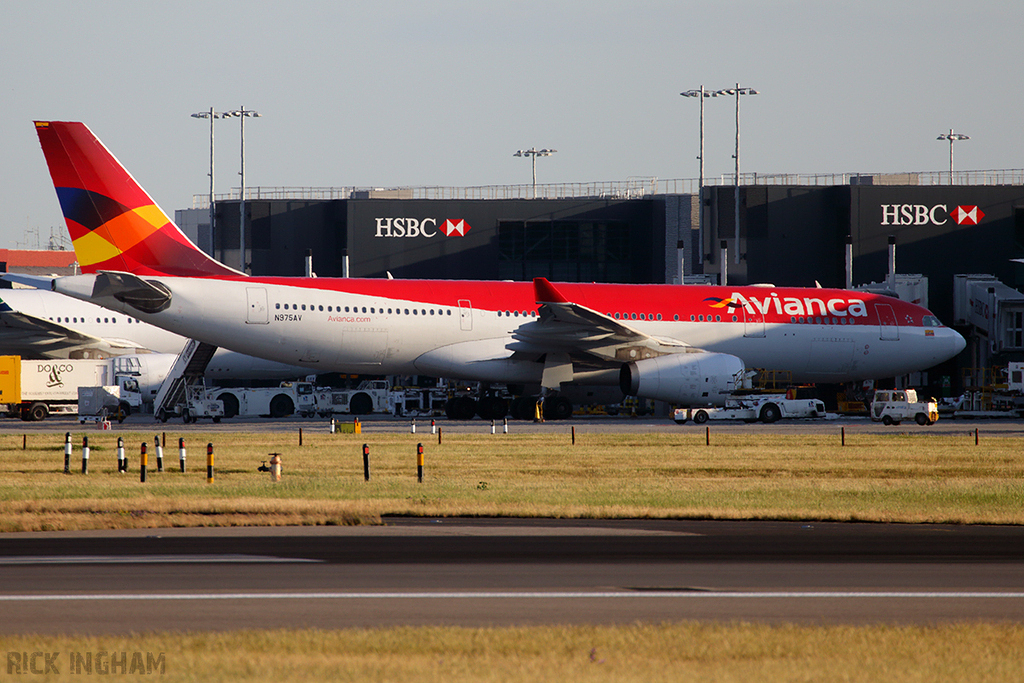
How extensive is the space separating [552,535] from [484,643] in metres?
7.17

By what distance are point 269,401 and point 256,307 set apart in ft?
33.3

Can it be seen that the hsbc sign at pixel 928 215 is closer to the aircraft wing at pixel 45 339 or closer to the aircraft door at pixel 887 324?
the aircraft door at pixel 887 324

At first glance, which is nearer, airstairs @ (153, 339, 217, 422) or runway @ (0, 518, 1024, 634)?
runway @ (0, 518, 1024, 634)

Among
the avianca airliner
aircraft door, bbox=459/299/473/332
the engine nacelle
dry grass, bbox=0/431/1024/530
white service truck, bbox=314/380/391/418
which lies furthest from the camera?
white service truck, bbox=314/380/391/418

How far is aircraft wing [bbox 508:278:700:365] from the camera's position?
41812 mm

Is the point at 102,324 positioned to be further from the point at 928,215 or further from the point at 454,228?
the point at 928,215

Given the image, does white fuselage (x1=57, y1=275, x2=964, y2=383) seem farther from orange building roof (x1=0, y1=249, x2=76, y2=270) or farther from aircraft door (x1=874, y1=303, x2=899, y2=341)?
orange building roof (x1=0, y1=249, x2=76, y2=270)

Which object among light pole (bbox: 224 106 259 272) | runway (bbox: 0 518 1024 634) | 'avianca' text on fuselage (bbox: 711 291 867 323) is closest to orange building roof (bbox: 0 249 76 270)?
light pole (bbox: 224 106 259 272)

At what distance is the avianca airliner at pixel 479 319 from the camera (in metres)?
40.2

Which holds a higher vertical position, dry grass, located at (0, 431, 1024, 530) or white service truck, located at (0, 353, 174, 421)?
white service truck, located at (0, 353, 174, 421)

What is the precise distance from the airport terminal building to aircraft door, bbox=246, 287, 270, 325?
23869 millimetres

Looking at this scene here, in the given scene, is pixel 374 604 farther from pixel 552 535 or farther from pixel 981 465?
pixel 981 465

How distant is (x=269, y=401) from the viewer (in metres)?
50.6

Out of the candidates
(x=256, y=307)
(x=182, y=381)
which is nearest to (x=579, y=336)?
(x=256, y=307)
